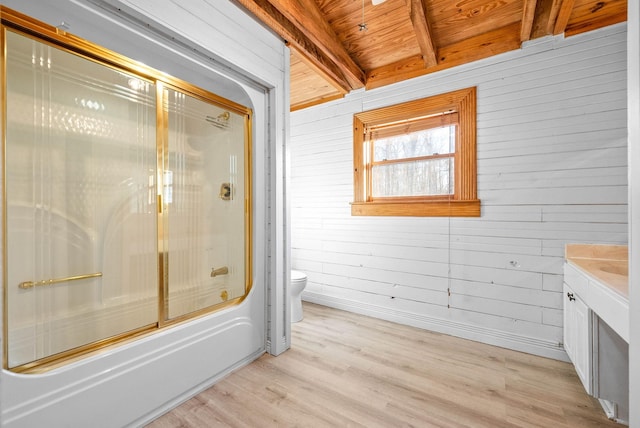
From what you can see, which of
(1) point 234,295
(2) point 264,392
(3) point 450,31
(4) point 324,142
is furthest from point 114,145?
(3) point 450,31

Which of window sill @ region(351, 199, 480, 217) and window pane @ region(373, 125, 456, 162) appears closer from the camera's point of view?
window sill @ region(351, 199, 480, 217)

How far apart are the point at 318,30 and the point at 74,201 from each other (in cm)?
212

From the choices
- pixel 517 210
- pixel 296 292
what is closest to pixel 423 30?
pixel 517 210

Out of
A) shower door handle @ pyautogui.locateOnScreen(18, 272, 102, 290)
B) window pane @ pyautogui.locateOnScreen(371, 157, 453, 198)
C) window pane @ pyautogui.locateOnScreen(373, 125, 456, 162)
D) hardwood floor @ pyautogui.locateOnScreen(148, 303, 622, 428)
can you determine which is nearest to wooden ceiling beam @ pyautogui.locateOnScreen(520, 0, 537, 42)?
window pane @ pyautogui.locateOnScreen(373, 125, 456, 162)

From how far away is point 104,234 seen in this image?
1.74 metres

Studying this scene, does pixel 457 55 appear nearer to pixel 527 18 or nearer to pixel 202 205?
pixel 527 18

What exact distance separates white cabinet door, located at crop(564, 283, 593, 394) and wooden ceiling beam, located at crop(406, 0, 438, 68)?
7.01ft

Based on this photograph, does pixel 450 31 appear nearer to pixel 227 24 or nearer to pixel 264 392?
pixel 227 24

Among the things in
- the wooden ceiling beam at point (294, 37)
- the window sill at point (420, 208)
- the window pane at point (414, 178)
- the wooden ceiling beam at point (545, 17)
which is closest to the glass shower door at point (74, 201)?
the wooden ceiling beam at point (294, 37)

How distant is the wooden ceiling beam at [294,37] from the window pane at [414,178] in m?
1.04

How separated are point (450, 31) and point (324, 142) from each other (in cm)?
158

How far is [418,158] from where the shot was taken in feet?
8.97

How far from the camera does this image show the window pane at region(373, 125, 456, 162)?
2.59 m

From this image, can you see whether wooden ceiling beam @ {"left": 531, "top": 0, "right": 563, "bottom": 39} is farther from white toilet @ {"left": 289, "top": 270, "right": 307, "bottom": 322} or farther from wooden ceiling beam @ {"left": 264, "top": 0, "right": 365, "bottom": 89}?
white toilet @ {"left": 289, "top": 270, "right": 307, "bottom": 322}
